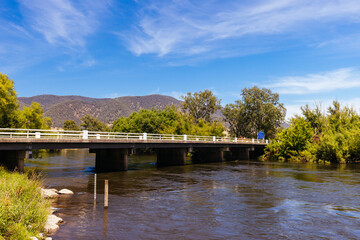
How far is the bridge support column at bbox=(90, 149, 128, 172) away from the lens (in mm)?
39344

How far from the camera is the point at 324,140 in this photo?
5978cm

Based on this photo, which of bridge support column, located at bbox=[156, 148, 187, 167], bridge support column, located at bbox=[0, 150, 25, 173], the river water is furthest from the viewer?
bridge support column, located at bbox=[156, 148, 187, 167]

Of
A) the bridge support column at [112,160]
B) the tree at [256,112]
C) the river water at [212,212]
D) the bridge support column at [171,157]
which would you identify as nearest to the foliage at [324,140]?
the tree at [256,112]

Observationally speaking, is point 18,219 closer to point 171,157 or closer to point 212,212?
point 212,212

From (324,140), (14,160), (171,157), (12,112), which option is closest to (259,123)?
(324,140)

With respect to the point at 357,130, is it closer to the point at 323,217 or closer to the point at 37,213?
the point at 323,217

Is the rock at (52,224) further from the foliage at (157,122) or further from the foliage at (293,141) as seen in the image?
the foliage at (157,122)

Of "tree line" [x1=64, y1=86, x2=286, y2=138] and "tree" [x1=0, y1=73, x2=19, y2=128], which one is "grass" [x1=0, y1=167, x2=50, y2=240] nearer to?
"tree" [x1=0, y1=73, x2=19, y2=128]

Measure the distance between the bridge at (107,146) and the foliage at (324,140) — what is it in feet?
19.5

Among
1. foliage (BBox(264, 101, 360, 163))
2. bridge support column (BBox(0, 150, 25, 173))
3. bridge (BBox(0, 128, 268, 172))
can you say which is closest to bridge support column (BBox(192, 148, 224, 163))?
bridge (BBox(0, 128, 268, 172))

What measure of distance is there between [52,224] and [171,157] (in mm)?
37386

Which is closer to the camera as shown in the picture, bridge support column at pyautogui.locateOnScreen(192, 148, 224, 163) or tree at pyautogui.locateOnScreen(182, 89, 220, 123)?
bridge support column at pyautogui.locateOnScreen(192, 148, 224, 163)

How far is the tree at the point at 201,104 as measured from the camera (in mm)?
102188

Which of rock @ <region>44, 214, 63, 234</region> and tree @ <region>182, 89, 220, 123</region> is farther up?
tree @ <region>182, 89, 220, 123</region>
